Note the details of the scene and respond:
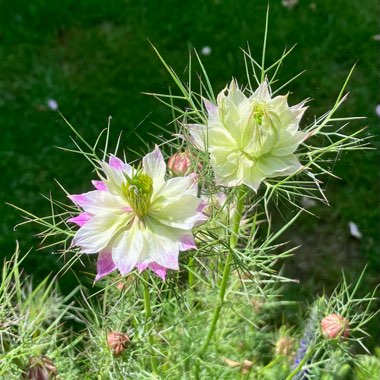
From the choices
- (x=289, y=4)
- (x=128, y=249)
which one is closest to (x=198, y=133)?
(x=128, y=249)

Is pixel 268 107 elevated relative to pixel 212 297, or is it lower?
elevated

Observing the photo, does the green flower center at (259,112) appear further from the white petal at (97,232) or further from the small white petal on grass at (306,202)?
the small white petal on grass at (306,202)

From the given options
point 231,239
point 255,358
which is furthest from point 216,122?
point 255,358

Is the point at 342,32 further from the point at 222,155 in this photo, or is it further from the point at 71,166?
the point at 222,155

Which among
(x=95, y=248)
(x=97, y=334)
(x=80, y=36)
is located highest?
(x=95, y=248)

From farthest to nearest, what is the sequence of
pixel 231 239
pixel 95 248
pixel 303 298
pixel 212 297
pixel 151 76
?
pixel 151 76 → pixel 303 298 → pixel 212 297 → pixel 231 239 → pixel 95 248

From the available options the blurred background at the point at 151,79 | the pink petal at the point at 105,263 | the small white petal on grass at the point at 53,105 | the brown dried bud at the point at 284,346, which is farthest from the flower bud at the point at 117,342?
the small white petal on grass at the point at 53,105

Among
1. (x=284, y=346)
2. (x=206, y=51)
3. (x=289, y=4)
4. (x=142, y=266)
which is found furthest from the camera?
(x=289, y=4)

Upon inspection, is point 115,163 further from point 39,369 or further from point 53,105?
point 53,105
